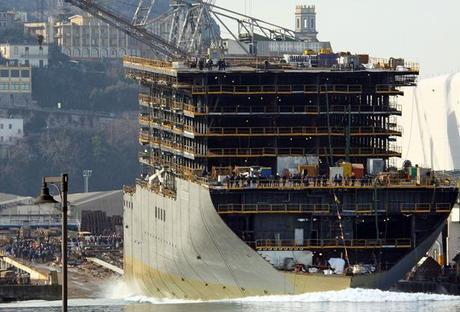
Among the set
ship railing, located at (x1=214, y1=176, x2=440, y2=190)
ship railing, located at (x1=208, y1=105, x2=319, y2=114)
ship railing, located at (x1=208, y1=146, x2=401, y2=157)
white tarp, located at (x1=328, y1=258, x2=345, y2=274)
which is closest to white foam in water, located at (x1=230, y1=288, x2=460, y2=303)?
white tarp, located at (x1=328, y1=258, x2=345, y2=274)

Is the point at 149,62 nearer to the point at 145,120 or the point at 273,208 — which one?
the point at 145,120

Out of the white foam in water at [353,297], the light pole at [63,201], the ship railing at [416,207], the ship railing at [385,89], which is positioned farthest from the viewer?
the ship railing at [385,89]

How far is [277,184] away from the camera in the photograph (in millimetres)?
101938

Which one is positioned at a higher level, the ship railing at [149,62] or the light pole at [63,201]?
the ship railing at [149,62]

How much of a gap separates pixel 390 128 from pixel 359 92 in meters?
3.63

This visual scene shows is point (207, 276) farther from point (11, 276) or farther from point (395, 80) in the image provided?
point (11, 276)

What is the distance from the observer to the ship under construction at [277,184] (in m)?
102

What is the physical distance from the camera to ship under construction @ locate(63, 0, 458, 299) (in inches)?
3996

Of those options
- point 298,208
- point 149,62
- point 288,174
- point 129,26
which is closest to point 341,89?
point 288,174

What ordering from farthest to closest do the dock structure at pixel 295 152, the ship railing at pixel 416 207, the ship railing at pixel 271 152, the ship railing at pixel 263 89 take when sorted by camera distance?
1. the ship railing at pixel 263 89
2. the ship railing at pixel 271 152
3. the ship railing at pixel 416 207
4. the dock structure at pixel 295 152

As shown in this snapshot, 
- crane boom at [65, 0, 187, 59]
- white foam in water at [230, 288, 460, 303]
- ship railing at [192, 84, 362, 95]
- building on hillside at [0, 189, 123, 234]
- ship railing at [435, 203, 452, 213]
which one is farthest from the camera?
building on hillside at [0, 189, 123, 234]

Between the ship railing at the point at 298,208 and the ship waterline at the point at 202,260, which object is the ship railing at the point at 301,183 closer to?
the ship railing at the point at 298,208

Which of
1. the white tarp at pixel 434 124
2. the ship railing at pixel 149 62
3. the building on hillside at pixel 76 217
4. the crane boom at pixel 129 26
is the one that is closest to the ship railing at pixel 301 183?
the ship railing at pixel 149 62

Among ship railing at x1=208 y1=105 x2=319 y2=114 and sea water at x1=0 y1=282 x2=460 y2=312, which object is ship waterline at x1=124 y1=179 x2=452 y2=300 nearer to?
sea water at x1=0 y1=282 x2=460 y2=312
